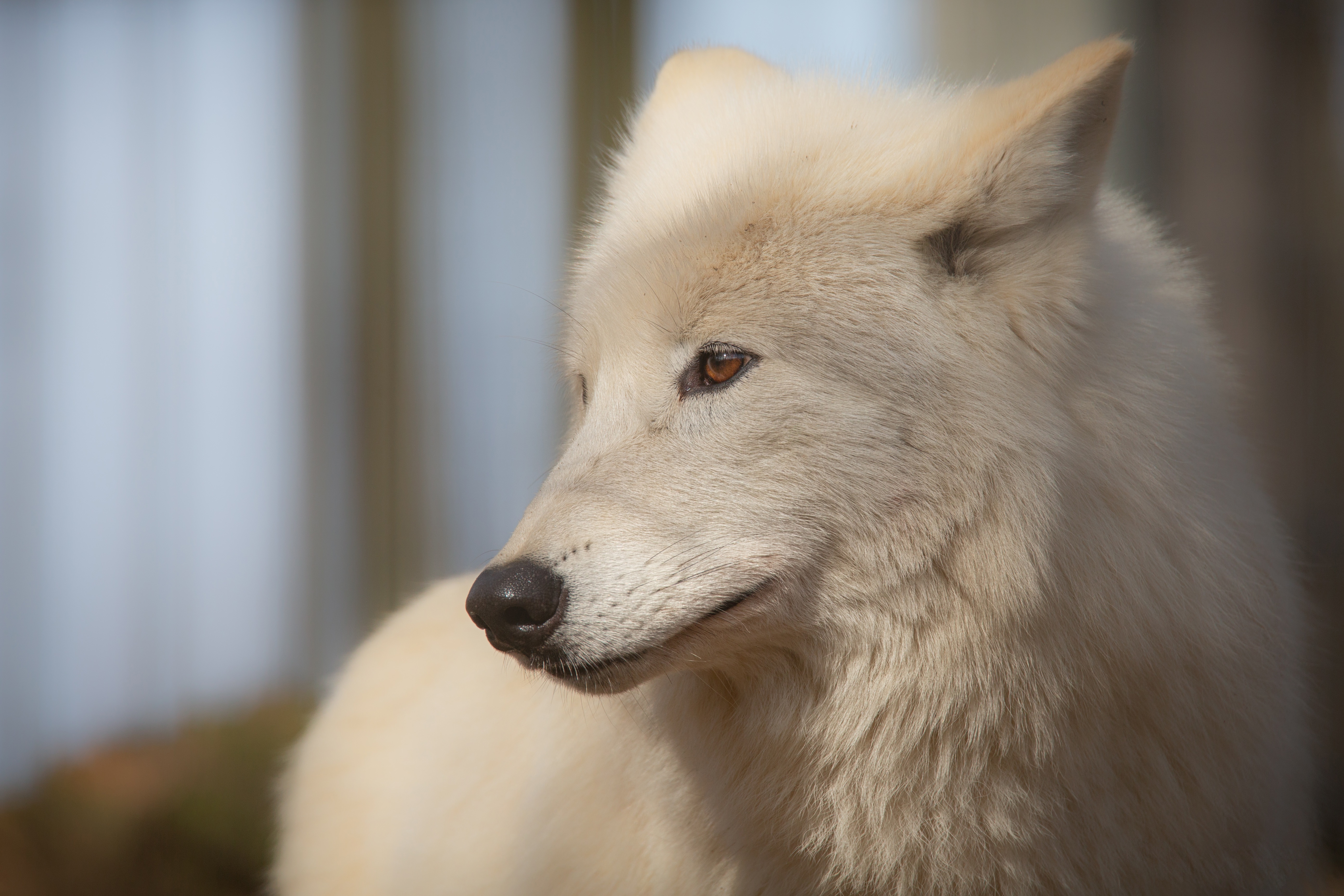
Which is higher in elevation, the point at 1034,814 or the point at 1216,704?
the point at 1216,704

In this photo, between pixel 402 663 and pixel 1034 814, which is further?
pixel 402 663

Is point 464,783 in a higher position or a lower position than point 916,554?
lower

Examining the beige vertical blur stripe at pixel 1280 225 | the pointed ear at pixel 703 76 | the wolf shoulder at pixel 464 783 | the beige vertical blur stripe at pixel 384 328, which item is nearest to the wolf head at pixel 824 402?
the wolf shoulder at pixel 464 783

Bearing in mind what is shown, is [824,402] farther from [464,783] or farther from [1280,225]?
[1280,225]

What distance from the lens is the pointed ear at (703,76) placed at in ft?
6.59

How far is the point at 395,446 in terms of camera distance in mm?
3760

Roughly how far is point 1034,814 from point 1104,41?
1.21 metres

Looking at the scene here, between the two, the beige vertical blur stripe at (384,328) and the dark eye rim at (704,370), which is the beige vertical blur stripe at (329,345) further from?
the dark eye rim at (704,370)

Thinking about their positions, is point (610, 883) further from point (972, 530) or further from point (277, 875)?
point (277, 875)

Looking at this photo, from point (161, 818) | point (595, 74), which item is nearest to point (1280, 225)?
point (595, 74)

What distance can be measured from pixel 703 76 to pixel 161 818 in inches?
121

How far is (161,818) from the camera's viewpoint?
122 inches

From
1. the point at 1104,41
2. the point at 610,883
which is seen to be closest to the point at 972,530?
the point at 1104,41

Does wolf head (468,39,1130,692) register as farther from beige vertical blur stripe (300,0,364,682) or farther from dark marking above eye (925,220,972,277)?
beige vertical blur stripe (300,0,364,682)
